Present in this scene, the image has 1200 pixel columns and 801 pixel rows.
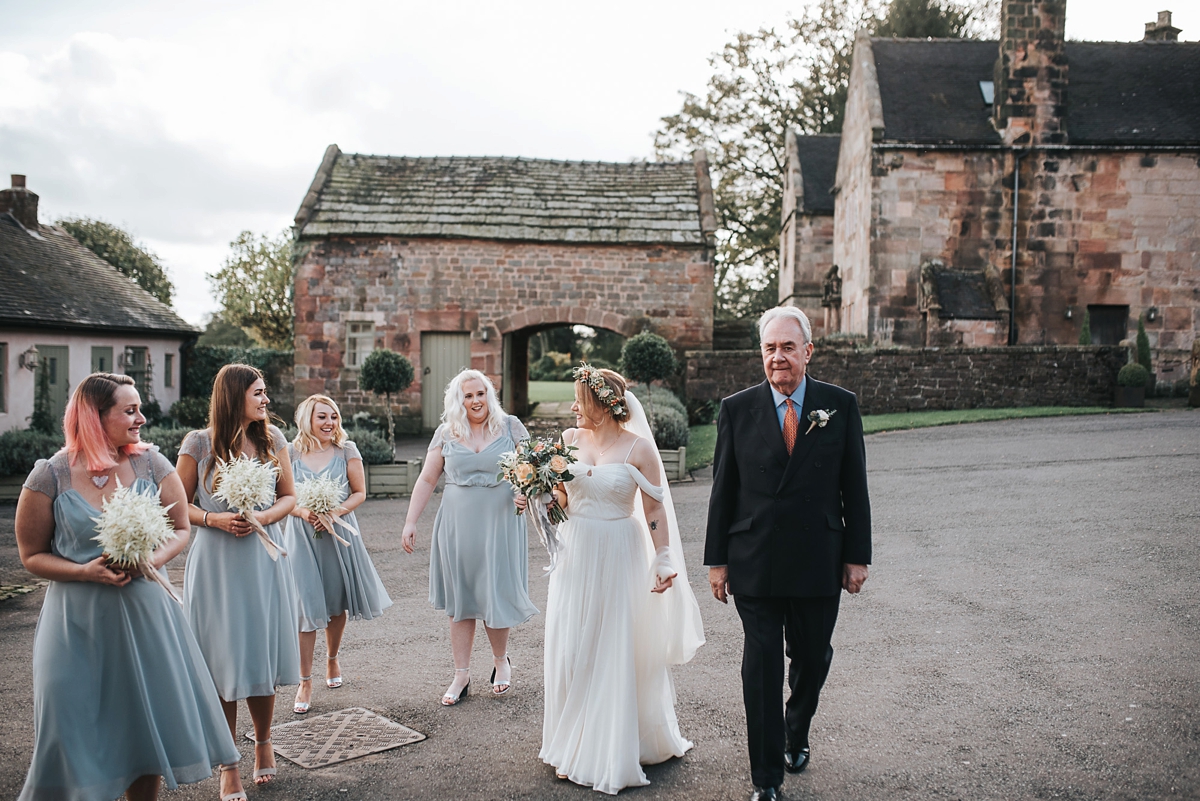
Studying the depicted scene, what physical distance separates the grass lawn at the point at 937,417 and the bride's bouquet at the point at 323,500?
35.8 ft

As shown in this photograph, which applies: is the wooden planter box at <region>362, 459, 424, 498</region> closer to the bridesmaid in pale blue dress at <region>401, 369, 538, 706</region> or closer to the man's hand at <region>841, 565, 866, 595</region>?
the bridesmaid in pale blue dress at <region>401, 369, 538, 706</region>

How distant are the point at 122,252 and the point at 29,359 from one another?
3113 cm

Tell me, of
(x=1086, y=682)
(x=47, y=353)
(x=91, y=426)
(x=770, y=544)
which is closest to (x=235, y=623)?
(x=91, y=426)

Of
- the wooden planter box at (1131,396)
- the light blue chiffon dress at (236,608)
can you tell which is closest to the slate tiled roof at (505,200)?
the wooden planter box at (1131,396)

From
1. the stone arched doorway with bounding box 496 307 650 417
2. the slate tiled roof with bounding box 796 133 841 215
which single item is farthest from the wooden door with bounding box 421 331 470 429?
the slate tiled roof with bounding box 796 133 841 215

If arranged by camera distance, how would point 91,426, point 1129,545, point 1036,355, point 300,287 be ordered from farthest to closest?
point 300,287, point 1036,355, point 1129,545, point 91,426

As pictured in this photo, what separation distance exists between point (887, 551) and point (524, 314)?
14.3 m

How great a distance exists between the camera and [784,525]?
416 cm

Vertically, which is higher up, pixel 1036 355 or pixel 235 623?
pixel 1036 355

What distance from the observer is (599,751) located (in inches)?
168

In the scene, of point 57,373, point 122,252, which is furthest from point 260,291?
point 57,373

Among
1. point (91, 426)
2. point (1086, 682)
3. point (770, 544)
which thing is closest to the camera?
point (91, 426)

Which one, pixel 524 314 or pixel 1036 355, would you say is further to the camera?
pixel 524 314

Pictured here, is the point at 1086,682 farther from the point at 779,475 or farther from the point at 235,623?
the point at 235,623
